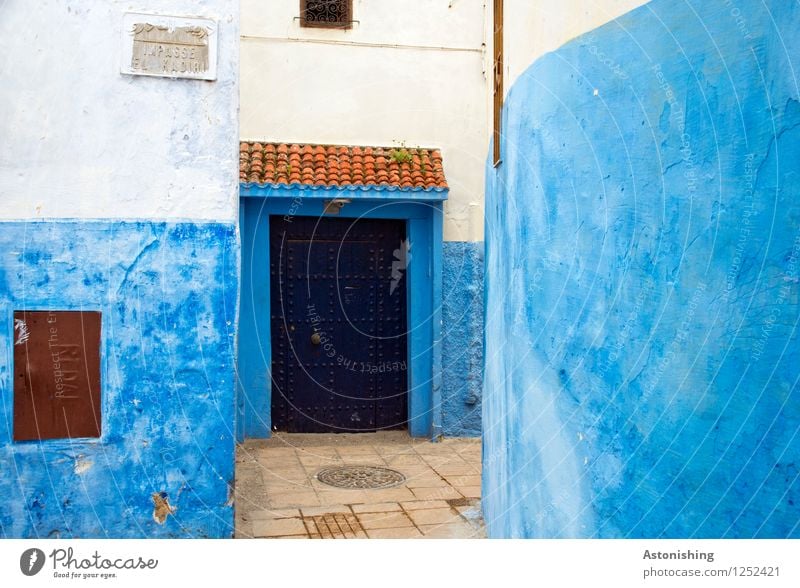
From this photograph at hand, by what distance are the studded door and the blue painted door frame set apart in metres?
0.13

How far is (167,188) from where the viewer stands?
439cm

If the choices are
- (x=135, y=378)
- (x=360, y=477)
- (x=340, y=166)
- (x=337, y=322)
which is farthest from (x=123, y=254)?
(x=337, y=322)

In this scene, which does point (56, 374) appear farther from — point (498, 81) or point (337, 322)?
point (337, 322)

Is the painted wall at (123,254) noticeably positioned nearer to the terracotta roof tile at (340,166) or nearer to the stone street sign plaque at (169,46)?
the stone street sign plaque at (169,46)

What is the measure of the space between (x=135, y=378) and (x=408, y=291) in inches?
154

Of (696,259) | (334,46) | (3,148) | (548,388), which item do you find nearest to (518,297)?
(548,388)

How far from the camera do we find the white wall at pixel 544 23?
291cm

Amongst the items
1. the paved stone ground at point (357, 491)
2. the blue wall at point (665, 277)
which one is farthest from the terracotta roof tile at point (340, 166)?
the blue wall at point (665, 277)

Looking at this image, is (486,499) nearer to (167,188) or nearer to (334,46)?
(167,188)

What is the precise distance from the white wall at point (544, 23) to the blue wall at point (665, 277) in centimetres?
7

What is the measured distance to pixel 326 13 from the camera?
7.73 metres

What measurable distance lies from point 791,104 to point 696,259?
1.66 ft

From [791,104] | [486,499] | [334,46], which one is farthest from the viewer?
[334,46]

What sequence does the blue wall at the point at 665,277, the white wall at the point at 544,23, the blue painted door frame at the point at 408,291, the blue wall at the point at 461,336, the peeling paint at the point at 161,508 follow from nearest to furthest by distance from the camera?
the blue wall at the point at 665,277, the white wall at the point at 544,23, the peeling paint at the point at 161,508, the blue painted door frame at the point at 408,291, the blue wall at the point at 461,336
